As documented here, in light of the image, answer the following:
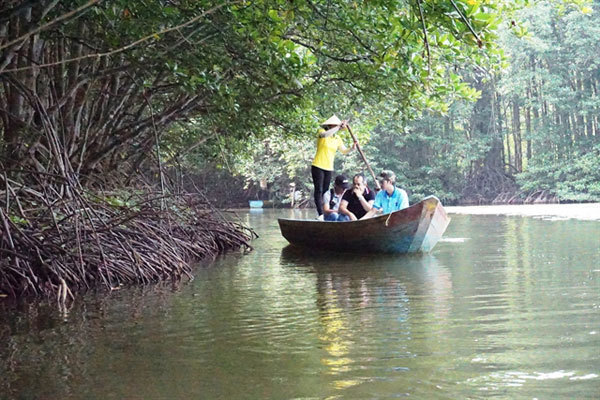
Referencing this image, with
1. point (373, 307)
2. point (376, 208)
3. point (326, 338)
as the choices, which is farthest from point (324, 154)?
point (326, 338)

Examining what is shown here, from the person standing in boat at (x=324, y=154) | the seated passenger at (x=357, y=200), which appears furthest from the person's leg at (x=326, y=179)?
the seated passenger at (x=357, y=200)

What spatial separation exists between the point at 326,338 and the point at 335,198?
644cm

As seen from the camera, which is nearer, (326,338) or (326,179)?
(326,338)

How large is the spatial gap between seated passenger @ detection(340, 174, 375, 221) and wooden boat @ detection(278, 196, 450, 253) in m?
0.54

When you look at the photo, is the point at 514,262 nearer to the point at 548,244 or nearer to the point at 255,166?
the point at 548,244

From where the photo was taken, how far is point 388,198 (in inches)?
347

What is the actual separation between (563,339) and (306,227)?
5538mm

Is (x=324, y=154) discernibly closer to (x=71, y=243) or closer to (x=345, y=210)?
(x=345, y=210)

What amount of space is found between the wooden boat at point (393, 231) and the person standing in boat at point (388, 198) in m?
0.54

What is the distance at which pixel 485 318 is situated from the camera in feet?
13.9

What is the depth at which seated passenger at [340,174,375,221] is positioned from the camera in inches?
357

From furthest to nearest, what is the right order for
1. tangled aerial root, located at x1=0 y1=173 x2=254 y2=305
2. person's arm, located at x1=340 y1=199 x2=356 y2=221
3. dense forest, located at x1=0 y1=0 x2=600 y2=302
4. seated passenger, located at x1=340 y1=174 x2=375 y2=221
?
person's arm, located at x1=340 y1=199 x2=356 y2=221 → seated passenger, located at x1=340 y1=174 x2=375 y2=221 → dense forest, located at x1=0 y1=0 x2=600 y2=302 → tangled aerial root, located at x1=0 y1=173 x2=254 y2=305

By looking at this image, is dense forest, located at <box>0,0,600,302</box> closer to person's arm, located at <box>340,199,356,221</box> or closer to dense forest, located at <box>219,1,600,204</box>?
person's arm, located at <box>340,199,356,221</box>

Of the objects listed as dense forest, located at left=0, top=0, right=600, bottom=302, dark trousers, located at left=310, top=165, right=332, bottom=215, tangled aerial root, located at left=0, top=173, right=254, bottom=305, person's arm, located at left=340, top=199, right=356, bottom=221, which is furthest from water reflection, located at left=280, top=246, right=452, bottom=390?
dark trousers, located at left=310, top=165, right=332, bottom=215
